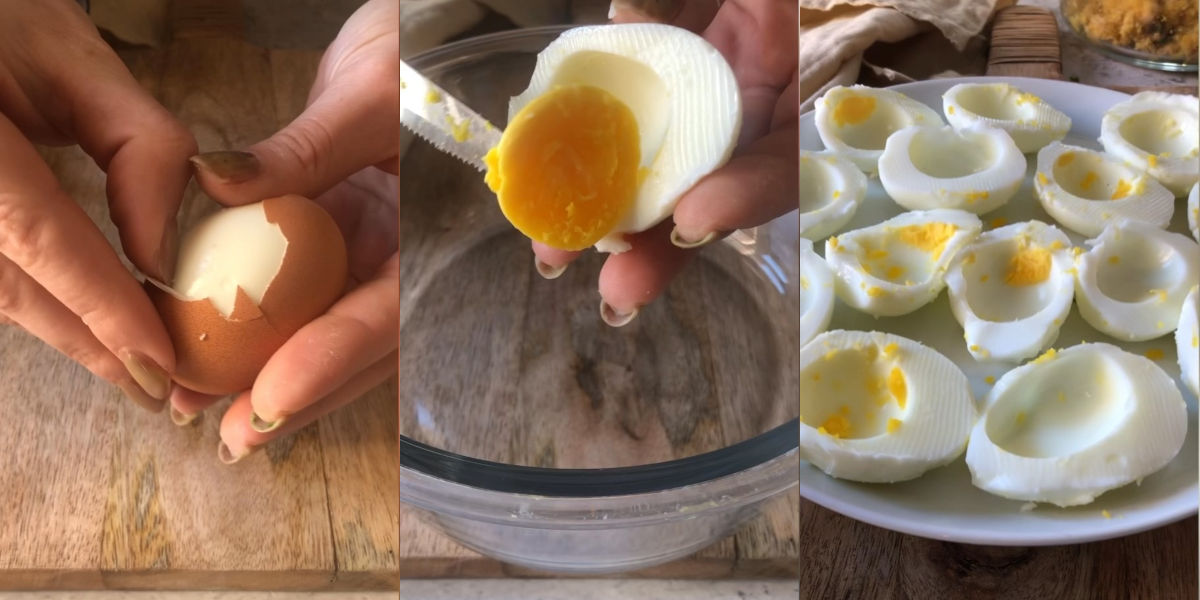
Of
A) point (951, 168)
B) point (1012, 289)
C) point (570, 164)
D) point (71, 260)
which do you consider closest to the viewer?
point (570, 164)

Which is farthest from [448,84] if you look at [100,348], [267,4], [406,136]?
[267,4]

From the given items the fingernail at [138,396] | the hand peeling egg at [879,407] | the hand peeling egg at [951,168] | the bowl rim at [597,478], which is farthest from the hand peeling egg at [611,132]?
the hand peeling egg at [951,168]

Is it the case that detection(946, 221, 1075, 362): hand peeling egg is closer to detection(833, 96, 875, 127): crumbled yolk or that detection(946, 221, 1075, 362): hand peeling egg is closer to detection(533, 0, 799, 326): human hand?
detection(833, 96, 875, 127): crumbled yolk

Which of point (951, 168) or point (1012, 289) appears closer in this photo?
point (1012, 289)

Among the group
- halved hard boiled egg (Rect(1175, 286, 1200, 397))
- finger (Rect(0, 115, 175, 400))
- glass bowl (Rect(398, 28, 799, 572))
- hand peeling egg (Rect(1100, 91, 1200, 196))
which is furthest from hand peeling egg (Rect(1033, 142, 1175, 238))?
finger (Rect(0, 115, 175, 400))

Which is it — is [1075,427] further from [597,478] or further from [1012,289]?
[597,478]

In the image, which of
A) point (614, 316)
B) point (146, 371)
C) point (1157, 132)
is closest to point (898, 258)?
point (1157, 132)

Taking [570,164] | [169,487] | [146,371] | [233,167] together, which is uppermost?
[570,164]
